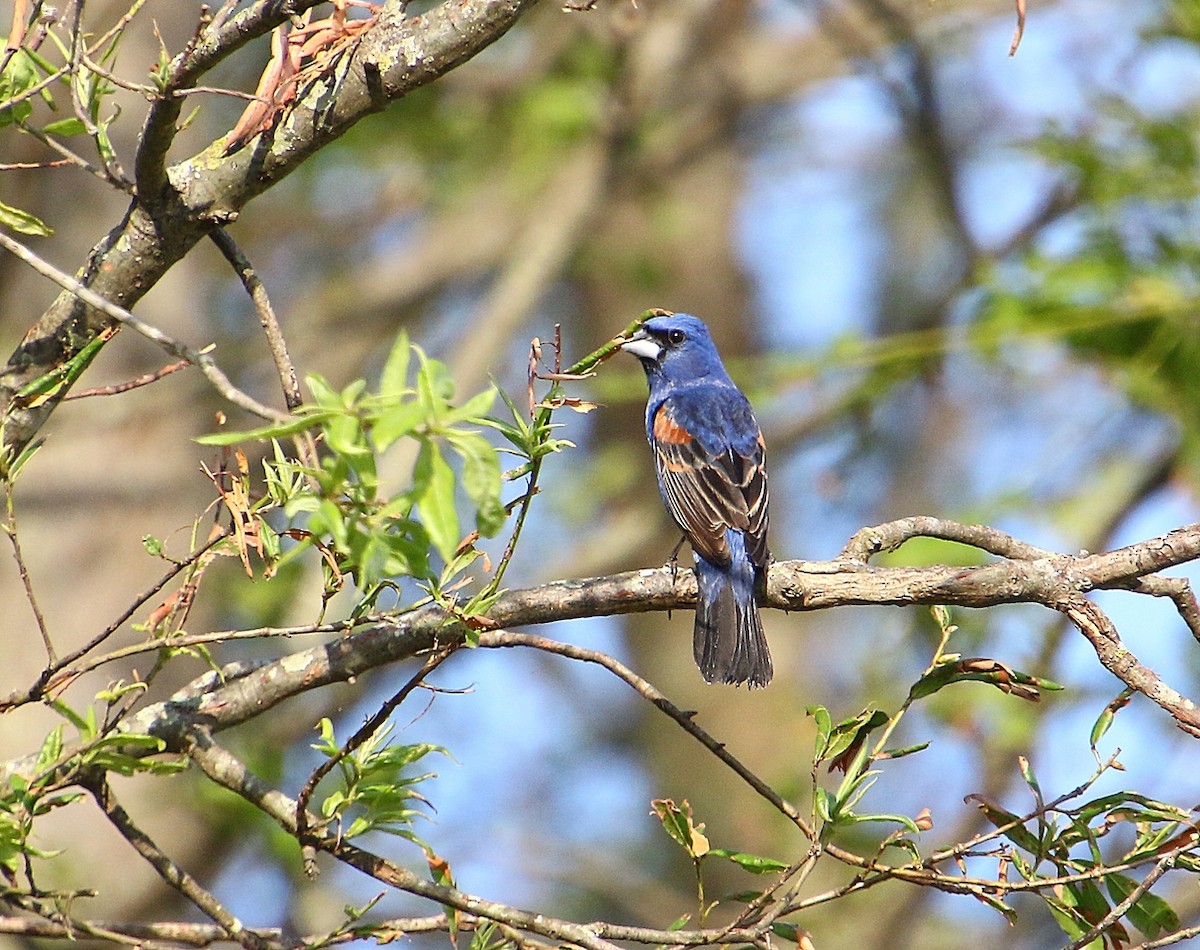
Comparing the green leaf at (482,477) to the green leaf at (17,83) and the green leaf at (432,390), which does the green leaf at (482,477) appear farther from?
the green leaf at (17,83)

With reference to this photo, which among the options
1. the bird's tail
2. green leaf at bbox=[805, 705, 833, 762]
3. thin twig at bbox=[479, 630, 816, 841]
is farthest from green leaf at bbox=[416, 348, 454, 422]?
the bird's tail

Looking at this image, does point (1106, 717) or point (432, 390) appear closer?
point (432, 390)

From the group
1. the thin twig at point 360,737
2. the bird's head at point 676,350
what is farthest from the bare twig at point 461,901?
the bird's head at point 676,350

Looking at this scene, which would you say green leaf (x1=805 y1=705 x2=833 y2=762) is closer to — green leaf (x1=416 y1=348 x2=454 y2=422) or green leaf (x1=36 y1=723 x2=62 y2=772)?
green leaf (x1=416 y1=348 x2=454 y2=422)

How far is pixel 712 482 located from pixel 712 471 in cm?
10

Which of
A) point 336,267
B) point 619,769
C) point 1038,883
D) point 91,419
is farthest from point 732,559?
point 619,769

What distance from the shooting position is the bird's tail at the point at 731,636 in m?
4.16

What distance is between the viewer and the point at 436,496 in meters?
1.57

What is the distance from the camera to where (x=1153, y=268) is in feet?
19.2

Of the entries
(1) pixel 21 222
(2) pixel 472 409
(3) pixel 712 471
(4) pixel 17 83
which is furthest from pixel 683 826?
(3) pixel 712 471

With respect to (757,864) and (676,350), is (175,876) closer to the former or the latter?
(757,864)

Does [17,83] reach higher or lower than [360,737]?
higher

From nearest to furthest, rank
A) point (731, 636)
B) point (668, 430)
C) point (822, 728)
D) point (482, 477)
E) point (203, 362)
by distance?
point (482, 477), point (203, 362), point (822, 728), point (731, 636), point (668, 430)

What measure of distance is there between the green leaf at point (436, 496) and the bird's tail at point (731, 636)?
263cm
